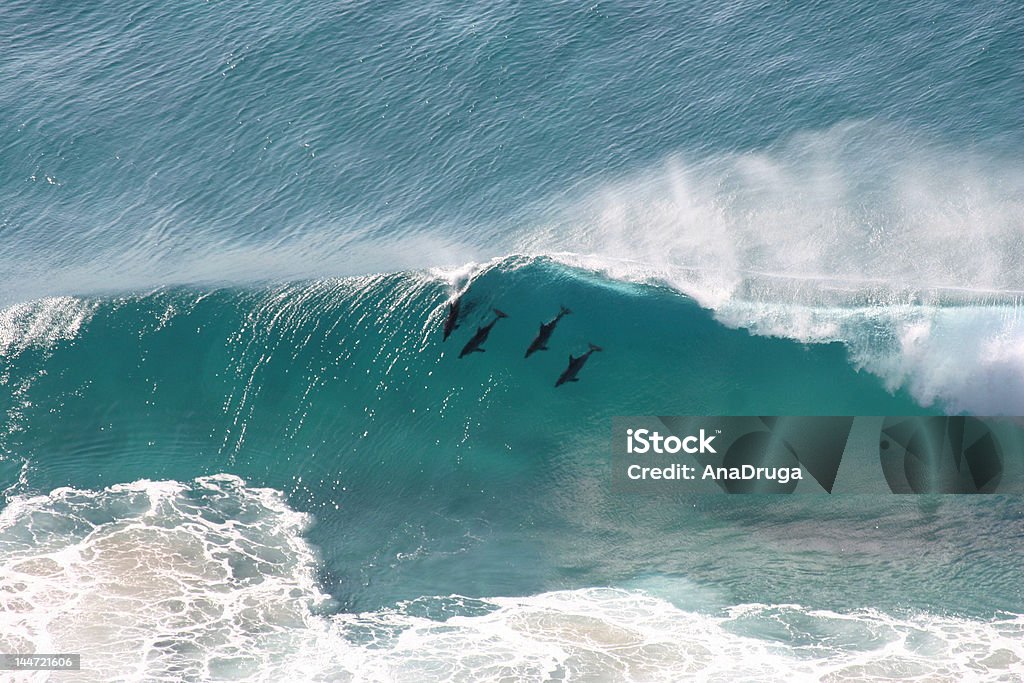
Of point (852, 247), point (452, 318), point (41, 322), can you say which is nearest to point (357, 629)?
point (452, 318)

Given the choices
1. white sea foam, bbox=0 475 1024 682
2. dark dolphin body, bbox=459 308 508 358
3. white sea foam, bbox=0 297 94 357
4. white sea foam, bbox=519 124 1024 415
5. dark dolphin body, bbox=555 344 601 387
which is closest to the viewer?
white sea foam, bbox=0 475 1024 682

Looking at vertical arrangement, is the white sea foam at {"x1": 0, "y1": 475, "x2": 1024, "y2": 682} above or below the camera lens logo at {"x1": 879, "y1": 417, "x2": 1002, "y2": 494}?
below

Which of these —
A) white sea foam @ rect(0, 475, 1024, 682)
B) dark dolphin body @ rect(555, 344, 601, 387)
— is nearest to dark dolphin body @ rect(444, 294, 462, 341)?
dark dolphin body @ rect(555, 344, 601, 387)

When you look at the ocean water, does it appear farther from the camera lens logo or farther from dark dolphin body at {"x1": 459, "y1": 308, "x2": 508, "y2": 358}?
the camera lens logo

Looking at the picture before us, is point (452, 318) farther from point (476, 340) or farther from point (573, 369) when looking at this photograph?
point (573, 369)

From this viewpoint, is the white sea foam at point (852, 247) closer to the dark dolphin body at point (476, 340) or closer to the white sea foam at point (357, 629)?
the dark dolphin body at point (476, 340)

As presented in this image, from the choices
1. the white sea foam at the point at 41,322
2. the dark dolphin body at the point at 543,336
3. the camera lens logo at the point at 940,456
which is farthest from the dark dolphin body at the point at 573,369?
the white sea foam at the point at 41,322

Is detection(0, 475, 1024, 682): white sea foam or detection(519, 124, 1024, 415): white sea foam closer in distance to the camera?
detection(0, 475, 1024, 682): white sea foam
